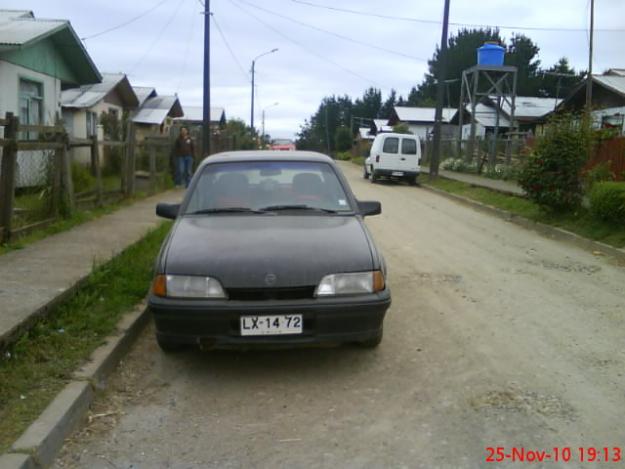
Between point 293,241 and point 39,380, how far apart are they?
1.87 m

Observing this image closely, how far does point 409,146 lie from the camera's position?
23.4 metres

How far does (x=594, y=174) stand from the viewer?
1193 centimetres

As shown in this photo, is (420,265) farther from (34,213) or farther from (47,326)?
(34,213)

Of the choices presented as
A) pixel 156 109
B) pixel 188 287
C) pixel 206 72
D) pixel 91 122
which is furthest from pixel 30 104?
pixel 156 109

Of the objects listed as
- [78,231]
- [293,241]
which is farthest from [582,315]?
[78,231]

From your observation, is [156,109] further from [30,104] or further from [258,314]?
[258,314]

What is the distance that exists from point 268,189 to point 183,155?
12607mm

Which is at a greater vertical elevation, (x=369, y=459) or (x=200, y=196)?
(x=200, y=196)

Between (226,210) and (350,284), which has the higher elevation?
(226,210)

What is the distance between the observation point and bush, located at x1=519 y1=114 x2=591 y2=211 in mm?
11484

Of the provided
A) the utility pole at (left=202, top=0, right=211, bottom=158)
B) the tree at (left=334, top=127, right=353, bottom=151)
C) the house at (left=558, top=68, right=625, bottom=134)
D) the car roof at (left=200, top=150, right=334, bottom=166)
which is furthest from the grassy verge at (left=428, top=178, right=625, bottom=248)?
the tree at (left=334, top=127, right=353, bottom=151)

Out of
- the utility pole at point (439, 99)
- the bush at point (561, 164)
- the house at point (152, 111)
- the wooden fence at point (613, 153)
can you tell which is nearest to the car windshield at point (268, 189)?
the bush at point (561, 164)

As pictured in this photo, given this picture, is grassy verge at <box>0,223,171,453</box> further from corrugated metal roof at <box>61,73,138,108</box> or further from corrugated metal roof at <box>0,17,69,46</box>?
corrugated metal roof at <box>61,73,138,108</box>

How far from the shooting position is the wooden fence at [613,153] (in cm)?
1511
